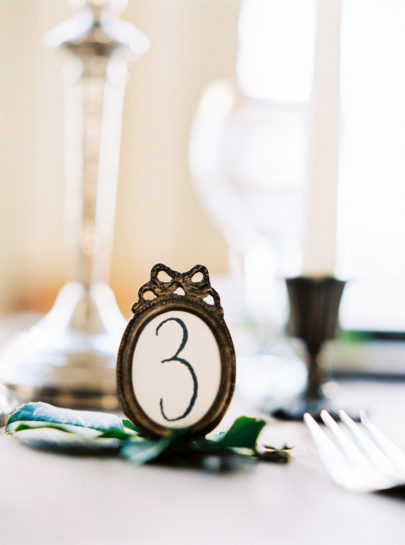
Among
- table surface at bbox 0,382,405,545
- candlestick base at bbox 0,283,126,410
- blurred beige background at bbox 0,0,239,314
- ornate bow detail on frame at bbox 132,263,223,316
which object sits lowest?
table surface at bbox 0,382,405,545

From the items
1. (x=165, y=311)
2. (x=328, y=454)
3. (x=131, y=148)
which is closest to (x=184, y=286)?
(x=165, y=311)

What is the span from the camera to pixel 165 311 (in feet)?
1.25

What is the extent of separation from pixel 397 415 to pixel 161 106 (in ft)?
2.52

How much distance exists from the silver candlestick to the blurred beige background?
22.2 inches

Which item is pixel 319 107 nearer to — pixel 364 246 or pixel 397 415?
pixel 397 415

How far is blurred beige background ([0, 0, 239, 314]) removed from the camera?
3.83ft

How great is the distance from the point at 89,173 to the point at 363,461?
1.13 ft

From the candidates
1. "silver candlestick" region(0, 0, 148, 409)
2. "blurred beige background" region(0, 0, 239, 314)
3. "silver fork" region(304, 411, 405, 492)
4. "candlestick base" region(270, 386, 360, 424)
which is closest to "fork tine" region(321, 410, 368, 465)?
"silver fork" region(304, 411, 405, 492)

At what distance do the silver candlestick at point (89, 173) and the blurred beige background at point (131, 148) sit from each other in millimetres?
565

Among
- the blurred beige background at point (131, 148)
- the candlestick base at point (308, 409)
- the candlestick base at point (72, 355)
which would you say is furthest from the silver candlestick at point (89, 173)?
the blurred beige background at point (131, 148)

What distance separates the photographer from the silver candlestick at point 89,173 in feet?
1.87

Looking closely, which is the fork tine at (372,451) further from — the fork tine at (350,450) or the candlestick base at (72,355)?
the candlestick base at (72,355)

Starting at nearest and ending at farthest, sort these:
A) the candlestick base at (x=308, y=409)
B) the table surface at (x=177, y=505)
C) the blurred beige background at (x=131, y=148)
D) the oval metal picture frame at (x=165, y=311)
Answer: the table surface at (x=177, y=505)
the oval metal picture frame at (x=165, y=311)
the candlestick base at (x=308, y=409)
the blurred beige background at (x=131, y=148)

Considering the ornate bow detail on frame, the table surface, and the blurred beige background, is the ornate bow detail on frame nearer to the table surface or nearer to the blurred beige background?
the table surface
